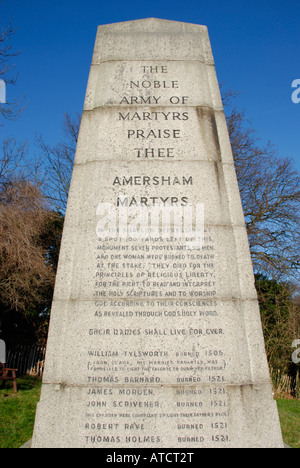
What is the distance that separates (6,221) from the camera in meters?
11.8

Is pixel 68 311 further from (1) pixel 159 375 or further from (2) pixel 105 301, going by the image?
(1) pixel 159 375

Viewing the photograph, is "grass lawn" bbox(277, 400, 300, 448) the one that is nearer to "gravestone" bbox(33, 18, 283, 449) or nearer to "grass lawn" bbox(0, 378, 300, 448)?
"grass lawn" bbox(0, 378, 300, 448)

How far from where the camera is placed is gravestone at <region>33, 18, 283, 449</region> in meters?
3.01

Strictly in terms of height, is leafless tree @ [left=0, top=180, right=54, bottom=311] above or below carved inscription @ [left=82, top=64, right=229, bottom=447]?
above

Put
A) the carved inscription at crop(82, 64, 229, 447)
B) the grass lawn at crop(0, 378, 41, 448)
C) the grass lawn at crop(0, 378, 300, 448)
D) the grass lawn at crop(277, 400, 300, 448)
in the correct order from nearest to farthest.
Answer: the carved inscription at crop(82, 64, 229, 447) < the grass lawn at crop(0, 378, 41, 448) < the grass lawn at crop(0, 378, 300, 448) < the grass lawn at crop(277, 400, 300, 448)

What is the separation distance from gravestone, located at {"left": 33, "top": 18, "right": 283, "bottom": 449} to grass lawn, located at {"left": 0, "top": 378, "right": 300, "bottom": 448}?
11.8 feet

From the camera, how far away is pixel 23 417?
727 centimetres

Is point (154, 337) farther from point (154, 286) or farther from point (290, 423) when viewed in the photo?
point (290, 423)

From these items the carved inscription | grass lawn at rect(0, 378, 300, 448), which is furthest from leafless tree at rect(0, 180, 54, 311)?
the carved inscription

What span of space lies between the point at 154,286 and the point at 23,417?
19.3 feet

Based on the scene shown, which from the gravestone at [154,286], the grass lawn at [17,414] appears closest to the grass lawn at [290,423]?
the gravestone at [154,286]

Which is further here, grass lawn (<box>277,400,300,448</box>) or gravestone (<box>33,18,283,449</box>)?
grass lawn (<box>277,400,300,448</box>)

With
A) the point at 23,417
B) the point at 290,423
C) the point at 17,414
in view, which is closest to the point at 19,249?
the point at 17,414

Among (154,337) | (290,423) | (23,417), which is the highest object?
(154,337)
